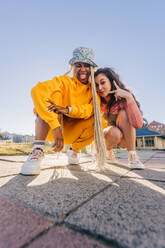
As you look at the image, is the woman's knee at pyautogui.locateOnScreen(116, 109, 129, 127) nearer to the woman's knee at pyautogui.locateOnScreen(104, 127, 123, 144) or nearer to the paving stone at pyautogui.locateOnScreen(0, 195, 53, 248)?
the woman's knee at pyautogui.locateOnScreen(104, 127, 123, 144)

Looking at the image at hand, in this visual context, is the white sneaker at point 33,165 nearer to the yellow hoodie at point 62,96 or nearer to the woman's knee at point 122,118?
the yellow hoodie at point 62,96

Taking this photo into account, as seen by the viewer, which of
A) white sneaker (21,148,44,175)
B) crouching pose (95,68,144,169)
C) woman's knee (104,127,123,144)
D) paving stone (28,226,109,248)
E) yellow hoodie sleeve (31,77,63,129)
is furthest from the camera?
woman's knee (104,127,123,144)

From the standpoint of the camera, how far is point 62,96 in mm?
1598

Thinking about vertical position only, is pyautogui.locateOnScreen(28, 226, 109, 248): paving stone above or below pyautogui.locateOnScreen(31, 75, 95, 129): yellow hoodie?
below

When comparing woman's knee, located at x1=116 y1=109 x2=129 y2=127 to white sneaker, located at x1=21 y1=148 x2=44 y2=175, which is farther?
woman's knee, located at x1=116 y1=109 x2=129 y2=127

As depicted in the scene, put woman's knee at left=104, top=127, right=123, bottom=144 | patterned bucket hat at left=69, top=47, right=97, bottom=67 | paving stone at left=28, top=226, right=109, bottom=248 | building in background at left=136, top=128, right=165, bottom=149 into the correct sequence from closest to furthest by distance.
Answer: paving stone at left=28, top=226, right=109, bottom=248
patterned bucket hat at left=69, top=47, right=97, bottom=67
woman's knee at left=104, top=127, right=123, bottom=144
building in background at left=136, top=128, right=165, bottom=149

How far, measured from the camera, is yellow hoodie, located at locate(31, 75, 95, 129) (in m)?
1.21

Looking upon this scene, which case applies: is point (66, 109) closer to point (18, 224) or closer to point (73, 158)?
point (73, 158)

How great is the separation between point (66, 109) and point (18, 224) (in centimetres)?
105

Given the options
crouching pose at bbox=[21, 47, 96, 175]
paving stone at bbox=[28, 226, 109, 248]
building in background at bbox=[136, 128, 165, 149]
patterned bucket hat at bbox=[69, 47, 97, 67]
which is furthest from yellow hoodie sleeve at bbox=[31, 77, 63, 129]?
building in background at bbox=[136, 128, 165, 149]

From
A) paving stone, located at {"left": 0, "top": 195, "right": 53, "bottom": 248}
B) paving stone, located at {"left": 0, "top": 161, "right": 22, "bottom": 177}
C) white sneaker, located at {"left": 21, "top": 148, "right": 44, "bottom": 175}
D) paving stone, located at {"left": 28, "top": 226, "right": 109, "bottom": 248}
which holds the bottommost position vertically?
paving stone, located at {"left": 0, "top": 161, "right": 22, "bottom": 177}

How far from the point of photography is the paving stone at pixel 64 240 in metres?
0.33

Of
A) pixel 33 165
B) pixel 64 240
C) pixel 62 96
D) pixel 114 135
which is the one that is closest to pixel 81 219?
pixel 64 240

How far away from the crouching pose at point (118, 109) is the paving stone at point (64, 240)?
1.39m
